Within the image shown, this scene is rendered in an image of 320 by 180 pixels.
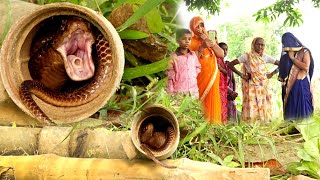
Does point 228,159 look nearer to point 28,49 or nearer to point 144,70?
point 144,70

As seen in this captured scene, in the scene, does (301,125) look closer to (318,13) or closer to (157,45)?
(318,13)

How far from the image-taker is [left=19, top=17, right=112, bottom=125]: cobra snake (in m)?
1.01

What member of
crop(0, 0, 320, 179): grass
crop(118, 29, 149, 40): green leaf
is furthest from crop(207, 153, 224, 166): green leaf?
crop(118, 29, 149, 40): green leaf

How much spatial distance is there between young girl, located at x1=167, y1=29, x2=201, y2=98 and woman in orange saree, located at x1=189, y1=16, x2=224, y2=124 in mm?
10

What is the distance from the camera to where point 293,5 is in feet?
3.30

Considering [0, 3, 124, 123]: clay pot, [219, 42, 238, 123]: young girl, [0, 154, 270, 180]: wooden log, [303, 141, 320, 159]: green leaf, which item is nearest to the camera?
[0, 154, 270, 180]: wooden log

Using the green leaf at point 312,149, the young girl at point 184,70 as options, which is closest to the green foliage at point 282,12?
the young girl at point 184,70

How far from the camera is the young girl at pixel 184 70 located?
1062 millimetres

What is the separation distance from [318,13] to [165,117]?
1.40 ft

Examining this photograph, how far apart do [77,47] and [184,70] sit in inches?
8.7

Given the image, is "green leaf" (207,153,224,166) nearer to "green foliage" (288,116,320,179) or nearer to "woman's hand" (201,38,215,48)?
"green foliage" (288,116,320,179)

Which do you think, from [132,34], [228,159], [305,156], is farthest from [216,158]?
[132,34]

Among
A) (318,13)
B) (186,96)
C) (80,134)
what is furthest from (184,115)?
(318,13)

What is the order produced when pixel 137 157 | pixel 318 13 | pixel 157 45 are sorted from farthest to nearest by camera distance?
pixel 157 45 < pixel 318 13 < pixel 137 157
